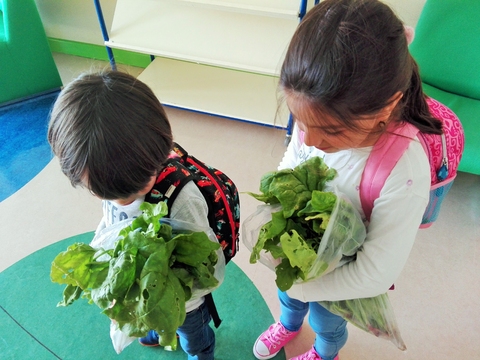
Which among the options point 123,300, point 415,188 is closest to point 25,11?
point 123,300

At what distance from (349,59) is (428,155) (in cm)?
30

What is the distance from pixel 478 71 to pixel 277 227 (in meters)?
1.67

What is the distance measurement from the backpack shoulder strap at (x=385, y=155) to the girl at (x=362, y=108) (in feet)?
0.04

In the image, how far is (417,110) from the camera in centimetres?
75

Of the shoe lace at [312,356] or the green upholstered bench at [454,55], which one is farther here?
the green upholstered bench at [454,55]

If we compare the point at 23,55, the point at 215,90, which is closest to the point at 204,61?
the point at 215,90

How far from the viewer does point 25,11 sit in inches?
89.1

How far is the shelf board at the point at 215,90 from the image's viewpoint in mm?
2266

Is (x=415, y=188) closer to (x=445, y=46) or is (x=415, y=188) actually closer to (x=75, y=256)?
(x=75, y=256)

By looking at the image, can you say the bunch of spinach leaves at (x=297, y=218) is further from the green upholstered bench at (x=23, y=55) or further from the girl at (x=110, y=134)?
the green upholstered bench at (x=23, y=55)

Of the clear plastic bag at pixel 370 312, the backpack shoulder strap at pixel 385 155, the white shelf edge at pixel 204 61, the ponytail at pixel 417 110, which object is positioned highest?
the ponytail at pixel 417 110

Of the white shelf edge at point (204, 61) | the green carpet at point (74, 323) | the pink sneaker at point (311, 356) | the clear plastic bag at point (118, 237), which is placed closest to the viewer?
the clear plastic bag at point (118, 237)

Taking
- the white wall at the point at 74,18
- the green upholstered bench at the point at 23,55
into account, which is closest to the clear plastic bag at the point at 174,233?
the green upholstered bench at the point at 23,55

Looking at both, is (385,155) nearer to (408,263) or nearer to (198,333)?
(198,333)
